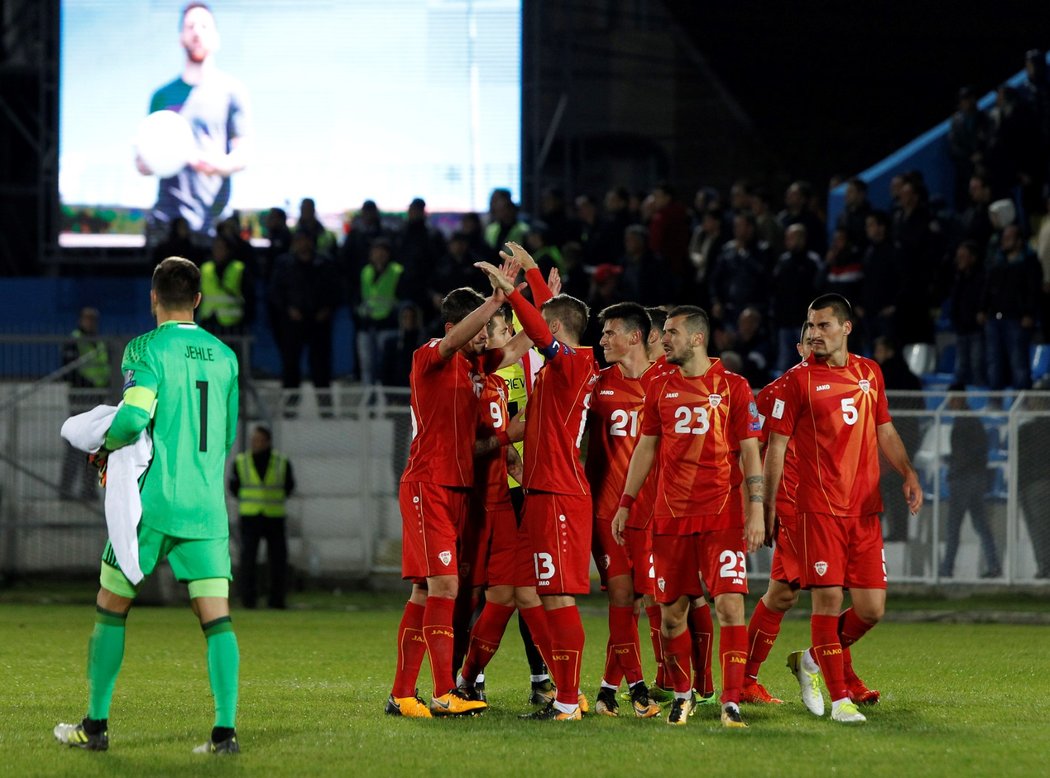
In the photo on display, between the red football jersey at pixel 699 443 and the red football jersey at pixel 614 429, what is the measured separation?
2.10 ft

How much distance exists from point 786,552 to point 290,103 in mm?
17978

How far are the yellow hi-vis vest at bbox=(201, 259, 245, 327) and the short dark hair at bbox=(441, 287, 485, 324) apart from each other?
529 inches

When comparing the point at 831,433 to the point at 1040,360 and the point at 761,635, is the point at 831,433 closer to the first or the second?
the point at 761,635

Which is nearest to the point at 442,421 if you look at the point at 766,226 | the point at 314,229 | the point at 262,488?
the point at 262,488

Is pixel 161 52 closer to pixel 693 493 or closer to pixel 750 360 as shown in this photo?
pixel 750 360

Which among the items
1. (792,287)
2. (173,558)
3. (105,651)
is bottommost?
(105,651)

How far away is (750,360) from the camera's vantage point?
20062mm

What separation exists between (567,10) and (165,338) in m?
21.9

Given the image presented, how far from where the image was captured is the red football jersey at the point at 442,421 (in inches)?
372

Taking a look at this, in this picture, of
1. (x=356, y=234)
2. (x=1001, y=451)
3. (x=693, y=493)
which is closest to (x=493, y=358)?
(x=693, y=493)

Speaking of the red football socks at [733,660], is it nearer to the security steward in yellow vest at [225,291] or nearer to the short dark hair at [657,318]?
the short dark hair at [657,318]

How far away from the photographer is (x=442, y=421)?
31.1 feet

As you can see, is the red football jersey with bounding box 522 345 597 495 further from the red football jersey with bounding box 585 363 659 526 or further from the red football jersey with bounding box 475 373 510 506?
the red football jersey with bounding box 585 363 659 526

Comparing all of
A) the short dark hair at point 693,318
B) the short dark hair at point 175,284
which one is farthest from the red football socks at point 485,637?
the short dark hair at point 175,284
